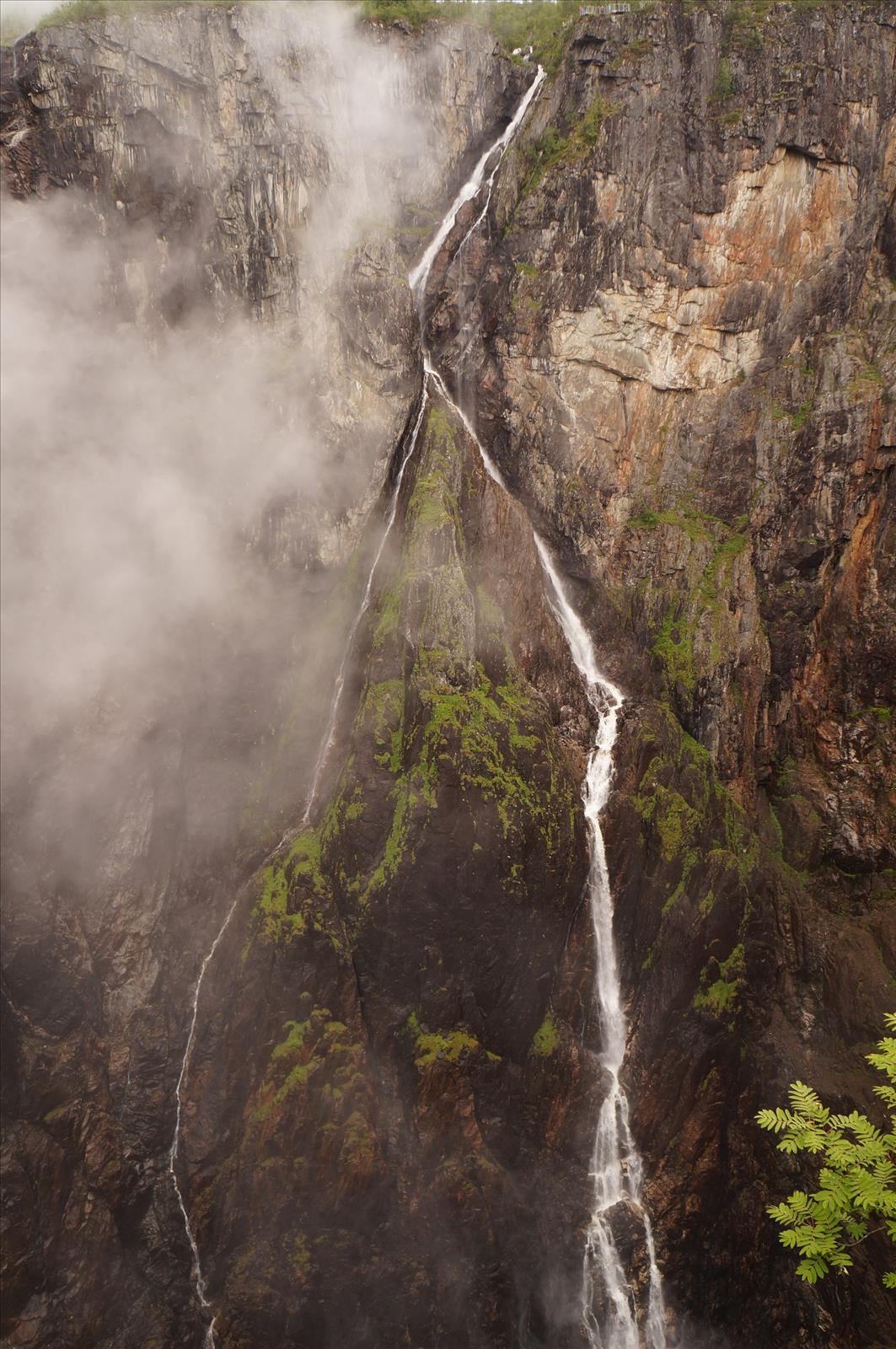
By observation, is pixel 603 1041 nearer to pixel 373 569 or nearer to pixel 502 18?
pixel 373 569

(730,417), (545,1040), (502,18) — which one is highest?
(502,18)

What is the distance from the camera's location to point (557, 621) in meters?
23.0

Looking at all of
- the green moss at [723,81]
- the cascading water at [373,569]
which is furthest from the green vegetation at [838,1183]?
the green moss at [723,81]

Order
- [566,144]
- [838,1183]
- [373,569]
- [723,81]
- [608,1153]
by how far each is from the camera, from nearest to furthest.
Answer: [838,1183] < [608,1153] < [373,569] < [723,81] < [566,144]

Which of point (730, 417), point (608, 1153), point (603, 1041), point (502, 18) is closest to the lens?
point (608, 1153)

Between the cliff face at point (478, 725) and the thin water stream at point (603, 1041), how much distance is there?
0.32 meters

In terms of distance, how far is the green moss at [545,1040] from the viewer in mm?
18797

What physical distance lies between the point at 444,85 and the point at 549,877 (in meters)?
25.3

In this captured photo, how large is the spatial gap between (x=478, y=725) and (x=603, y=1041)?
8.22 metres

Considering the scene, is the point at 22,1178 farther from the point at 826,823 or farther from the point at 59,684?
the point at 826,823

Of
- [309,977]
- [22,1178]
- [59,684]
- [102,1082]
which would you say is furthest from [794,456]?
[22,1178]

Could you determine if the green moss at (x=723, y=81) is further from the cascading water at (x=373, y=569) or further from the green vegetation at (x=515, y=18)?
the cascading water at (x=373, y=569)

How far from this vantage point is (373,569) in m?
22.2

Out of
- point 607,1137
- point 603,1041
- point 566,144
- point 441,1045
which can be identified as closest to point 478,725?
point 441,1045
